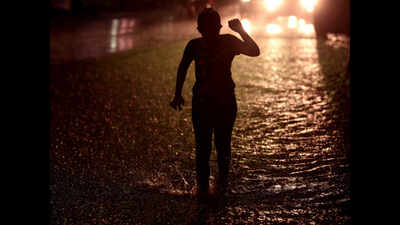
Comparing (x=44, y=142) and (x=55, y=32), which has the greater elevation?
(x=55, y=32)

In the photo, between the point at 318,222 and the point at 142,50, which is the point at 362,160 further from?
the point at 142,50

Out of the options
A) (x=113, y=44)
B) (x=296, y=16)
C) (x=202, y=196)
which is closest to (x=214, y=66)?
(x=202, y=196)

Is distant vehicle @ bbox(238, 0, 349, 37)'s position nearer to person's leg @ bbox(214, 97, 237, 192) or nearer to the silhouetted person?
person's leg @ bbox(214, 97, 237, 192)

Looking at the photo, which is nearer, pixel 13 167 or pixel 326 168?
pixel 13 167

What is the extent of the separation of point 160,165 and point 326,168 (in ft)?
5.67

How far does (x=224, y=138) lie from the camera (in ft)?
22.0

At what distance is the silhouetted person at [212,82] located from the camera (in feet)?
Result: 20.9

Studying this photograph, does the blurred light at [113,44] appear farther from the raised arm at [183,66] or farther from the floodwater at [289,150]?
the raised arm at [183,66]

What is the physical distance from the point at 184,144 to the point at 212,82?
7.85 feet

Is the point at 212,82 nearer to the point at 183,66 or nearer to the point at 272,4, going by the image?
the point at 183,66

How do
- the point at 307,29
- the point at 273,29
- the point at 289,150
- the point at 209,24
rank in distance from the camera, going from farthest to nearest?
the point at 273,29
the point at 307,29
the point at 289,150
the point at 209,24

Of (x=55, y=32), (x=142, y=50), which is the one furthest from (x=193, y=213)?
(x=55, y=32)

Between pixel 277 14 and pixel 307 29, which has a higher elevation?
pixel 277 14

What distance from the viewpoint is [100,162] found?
7836 millimetres
